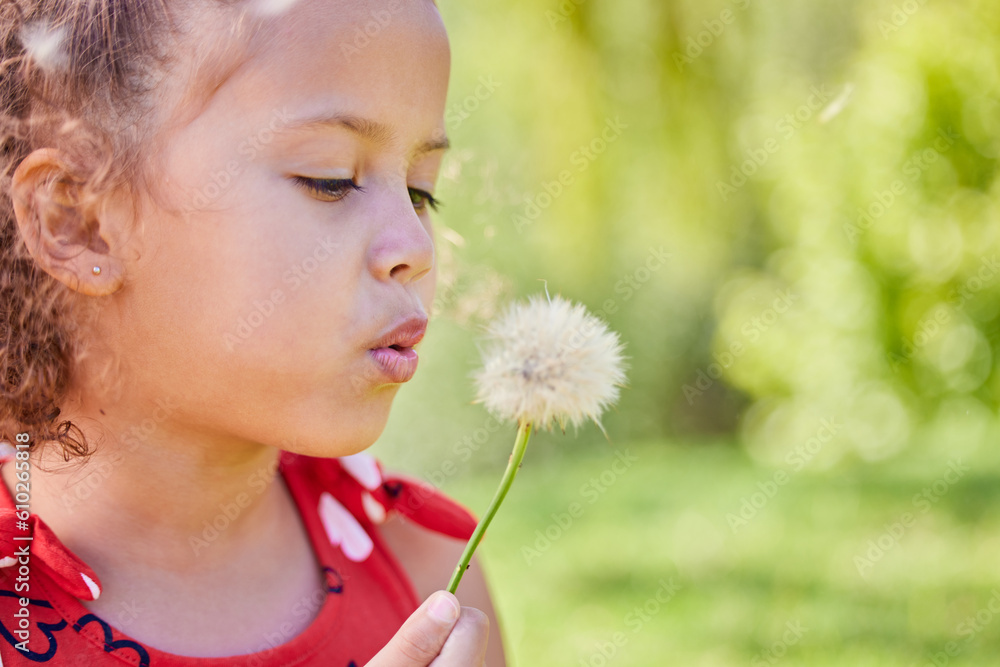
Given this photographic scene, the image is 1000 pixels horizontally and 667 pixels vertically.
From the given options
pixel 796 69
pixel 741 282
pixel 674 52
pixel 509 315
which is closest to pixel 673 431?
pixel 741 282

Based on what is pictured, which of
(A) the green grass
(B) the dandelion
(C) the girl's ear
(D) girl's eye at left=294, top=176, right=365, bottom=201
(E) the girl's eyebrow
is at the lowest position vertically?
(A) the green grass

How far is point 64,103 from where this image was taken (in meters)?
1.02

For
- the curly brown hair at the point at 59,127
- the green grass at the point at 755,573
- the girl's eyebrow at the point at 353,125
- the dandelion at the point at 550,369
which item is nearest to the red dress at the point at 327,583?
the curly brown hair at the point at 59,127

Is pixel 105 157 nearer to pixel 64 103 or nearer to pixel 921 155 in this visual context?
pixel 64 103

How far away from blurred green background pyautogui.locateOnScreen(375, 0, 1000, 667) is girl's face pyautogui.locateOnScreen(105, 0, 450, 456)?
1.32 ft

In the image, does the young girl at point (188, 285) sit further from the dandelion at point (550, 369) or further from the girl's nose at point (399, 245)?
the dandelion at point (550, 369)

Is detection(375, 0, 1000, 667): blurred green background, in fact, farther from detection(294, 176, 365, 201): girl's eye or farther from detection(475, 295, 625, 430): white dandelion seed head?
detection(294, 176, 365, 201): girl's eye

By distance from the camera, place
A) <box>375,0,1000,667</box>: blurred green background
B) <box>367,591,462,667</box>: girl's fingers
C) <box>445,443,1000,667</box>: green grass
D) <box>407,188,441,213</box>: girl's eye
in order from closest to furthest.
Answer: <box>367,591,462,667</box>: girl's fingers → <box>407,188,441,213</box>: girl's eye → <box>445,443,1000,667</box>: green grass → <box>375,0,1000,667</box>: blurred green background

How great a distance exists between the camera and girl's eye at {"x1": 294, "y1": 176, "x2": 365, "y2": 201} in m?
0.98

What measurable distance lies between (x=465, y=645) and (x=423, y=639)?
5 cm

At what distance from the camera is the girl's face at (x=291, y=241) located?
97 cm

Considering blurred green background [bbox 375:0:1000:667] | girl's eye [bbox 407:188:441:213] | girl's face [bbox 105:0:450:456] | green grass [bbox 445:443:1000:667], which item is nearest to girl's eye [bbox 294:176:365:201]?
girl's face [bbox 105:0:450:456]

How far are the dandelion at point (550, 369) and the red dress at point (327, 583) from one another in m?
0.27

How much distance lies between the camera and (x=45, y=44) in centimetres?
103
